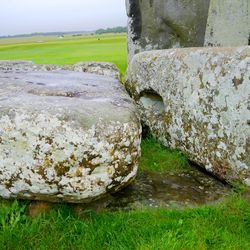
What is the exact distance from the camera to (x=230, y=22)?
8.14 m

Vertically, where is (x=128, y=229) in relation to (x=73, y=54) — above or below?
above

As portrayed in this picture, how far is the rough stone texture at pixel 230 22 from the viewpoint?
8039 mm

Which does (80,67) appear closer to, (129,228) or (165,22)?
(165,22)

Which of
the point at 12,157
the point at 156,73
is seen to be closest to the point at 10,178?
the point at 12,157

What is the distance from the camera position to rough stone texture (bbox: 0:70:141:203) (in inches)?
147

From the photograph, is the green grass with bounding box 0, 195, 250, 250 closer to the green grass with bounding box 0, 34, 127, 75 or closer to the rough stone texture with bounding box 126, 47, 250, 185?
the rough stone texture with bounding box 126, 47, 250, 185

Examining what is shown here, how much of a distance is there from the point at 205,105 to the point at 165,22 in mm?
5722

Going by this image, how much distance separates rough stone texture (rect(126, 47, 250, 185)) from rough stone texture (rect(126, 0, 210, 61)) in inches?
159

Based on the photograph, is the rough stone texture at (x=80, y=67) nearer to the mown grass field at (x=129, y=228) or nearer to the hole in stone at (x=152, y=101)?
the hole in stone at (x=152, y=101)

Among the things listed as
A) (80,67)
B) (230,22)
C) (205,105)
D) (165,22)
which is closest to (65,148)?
(205,105)

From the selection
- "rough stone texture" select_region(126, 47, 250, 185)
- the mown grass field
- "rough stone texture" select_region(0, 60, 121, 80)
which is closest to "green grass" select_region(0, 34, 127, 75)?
"rough stone texture" select_region(0, 60, 121, 80)

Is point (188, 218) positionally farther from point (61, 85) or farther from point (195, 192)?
point (61, 85)

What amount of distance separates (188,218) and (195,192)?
2.23 feet

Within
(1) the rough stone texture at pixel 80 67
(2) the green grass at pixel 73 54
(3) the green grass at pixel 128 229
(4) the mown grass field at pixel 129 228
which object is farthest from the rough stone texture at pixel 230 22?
(2) the green grass at pixel 73 54
